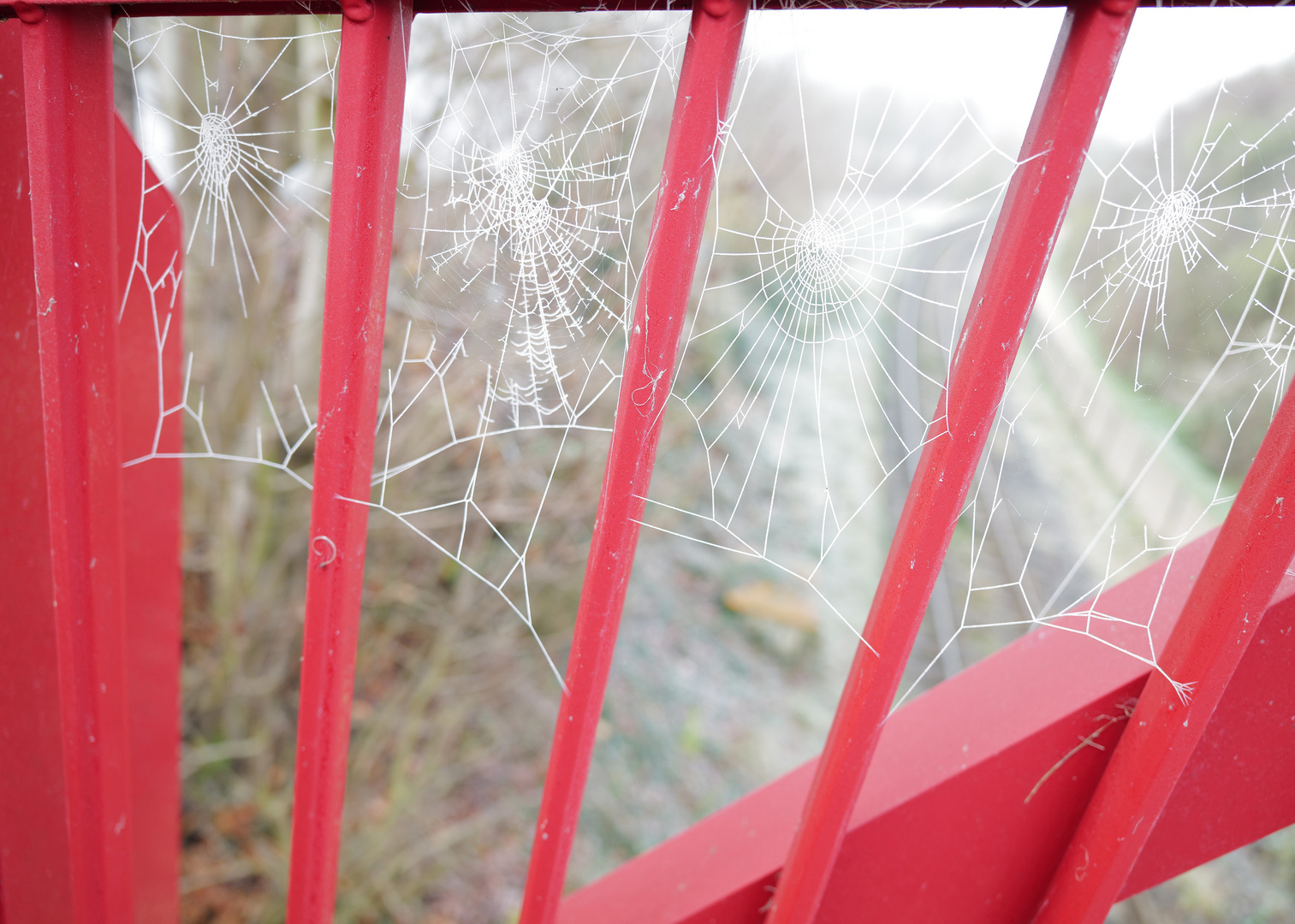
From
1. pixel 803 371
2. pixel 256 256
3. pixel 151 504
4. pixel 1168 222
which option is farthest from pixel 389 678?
pixel 803 371

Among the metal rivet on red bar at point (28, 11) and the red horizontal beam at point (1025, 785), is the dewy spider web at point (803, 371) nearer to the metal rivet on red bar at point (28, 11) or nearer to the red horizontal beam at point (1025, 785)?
the red horizontal beam at point (1025, 785)

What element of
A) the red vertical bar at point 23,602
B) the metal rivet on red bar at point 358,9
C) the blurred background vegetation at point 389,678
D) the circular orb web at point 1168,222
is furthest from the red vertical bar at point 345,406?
the blurred background vegetation at point 389,678

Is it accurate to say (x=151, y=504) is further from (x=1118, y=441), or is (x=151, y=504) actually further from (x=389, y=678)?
(x=1118, y=441)

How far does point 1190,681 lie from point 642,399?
653 mm

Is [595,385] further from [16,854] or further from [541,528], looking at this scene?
[16,854]

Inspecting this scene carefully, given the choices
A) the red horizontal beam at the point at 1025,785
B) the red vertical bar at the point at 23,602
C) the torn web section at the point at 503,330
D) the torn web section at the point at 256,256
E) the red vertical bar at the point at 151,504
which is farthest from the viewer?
the torn web section at the point at 256,256

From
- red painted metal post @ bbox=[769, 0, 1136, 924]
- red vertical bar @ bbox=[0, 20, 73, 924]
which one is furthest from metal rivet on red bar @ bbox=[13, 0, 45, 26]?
A: red painted metal post @ bbox=[769, 0, 1136, 924]

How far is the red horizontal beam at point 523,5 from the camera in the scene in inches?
24.8

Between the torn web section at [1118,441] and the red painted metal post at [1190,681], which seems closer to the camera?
the red painted metal post at [1190,681]

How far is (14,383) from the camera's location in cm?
100

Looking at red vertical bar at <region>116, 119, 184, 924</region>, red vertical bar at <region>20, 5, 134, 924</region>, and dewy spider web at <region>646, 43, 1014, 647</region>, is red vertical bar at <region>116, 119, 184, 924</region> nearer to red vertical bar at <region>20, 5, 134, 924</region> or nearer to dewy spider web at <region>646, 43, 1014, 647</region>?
red vertical bar at <region>20, 5, 134, 924</region>

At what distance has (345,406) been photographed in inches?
31.9

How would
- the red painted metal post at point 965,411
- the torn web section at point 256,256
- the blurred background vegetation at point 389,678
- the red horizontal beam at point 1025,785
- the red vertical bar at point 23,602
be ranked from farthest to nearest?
1. the blurred background vegetation at point 389,678
2. the torn web section at point 256,256
3. the red vertical bar at point 23,602
4. the red horizontal beam at point 1025,785
5. the red painted metal post at point 965,411

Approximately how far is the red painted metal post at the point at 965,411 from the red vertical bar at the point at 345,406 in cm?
58
